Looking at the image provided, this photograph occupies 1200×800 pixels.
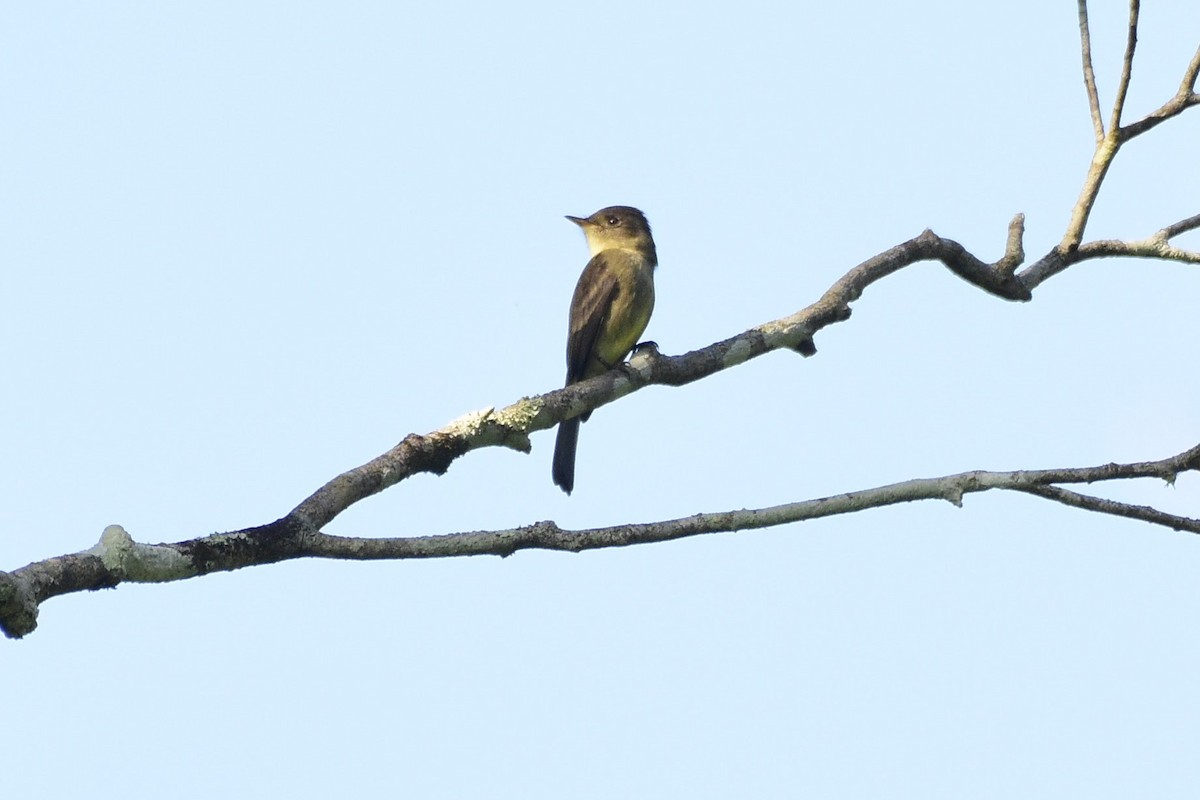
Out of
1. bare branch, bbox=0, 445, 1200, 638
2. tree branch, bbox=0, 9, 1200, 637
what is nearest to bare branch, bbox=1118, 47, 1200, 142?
tree branch, bbox=0, 9, 1200, 637

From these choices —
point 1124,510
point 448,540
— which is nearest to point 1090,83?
point 1124,510

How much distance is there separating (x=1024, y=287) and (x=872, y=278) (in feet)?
2.73

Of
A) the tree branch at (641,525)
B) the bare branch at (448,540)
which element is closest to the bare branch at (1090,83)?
the tree branch at (641,525)

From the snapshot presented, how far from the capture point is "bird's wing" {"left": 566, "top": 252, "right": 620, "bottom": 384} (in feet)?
24.6

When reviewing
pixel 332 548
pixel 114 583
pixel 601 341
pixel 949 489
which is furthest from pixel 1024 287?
pixel 114 583

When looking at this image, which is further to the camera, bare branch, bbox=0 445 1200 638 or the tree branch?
the tree branch

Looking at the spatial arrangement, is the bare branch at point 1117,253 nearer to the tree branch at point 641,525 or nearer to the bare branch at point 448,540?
the tree branch at point 641,525

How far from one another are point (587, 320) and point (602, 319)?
0.27 feet

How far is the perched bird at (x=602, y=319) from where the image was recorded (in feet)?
24.7

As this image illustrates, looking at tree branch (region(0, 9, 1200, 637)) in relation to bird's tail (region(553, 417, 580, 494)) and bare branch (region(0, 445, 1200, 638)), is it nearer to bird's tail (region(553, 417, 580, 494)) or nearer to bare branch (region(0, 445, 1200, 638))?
bare branch (region(0, 445, 1200, 638))

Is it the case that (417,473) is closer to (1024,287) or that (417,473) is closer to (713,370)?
(713,370)

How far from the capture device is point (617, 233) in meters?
8.81

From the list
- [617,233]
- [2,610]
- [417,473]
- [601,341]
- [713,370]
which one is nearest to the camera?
[2,610]

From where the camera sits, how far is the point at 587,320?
7.54m
